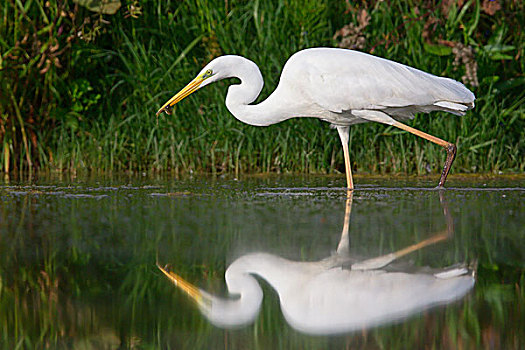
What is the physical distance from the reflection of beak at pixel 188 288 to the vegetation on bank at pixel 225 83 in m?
4.65

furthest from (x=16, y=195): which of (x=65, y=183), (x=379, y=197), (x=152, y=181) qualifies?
(x=379, y=197)

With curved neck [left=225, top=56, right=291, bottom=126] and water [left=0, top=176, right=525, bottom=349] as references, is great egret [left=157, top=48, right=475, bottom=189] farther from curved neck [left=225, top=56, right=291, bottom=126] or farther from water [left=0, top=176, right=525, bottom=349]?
water [left=0, top=176, right=525, bottom=349]

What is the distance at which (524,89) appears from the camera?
7887 millimetres

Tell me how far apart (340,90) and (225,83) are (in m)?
2.29

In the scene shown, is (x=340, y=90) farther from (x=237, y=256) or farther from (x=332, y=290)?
(x=332, y=290)

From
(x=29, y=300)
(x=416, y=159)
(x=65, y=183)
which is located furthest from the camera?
(x=416, y=159)

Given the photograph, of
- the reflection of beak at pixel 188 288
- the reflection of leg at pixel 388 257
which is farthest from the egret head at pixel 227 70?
the reflection of beak at pixel 188 288

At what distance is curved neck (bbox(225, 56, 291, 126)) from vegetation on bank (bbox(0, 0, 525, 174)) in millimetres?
1319

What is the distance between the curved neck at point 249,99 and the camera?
600 centimetres

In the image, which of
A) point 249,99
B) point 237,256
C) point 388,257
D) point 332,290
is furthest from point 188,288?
point 249,99

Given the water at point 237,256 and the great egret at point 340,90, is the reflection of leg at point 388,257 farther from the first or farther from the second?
the great egret at point 340,90

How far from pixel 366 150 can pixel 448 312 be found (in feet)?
17.2

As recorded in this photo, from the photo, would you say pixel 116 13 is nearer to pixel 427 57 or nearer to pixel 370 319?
pixel 427 57

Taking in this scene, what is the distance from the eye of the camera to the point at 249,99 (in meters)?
6.11
